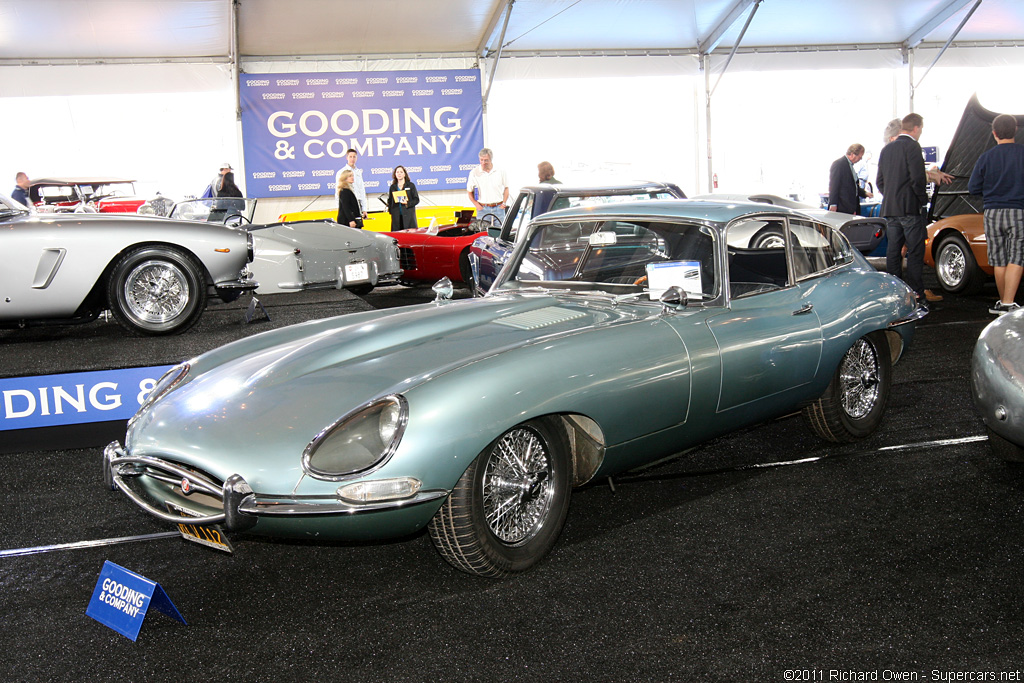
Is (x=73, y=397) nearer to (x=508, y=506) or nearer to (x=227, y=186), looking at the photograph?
(x=508, y=506)

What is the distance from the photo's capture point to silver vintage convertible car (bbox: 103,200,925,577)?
242 cm

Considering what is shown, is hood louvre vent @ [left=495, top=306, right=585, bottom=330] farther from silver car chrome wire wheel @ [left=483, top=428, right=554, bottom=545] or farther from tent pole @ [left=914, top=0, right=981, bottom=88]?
tent pole @ [left=914, top=0, right=981, bottom=88]

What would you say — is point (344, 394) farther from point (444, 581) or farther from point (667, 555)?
point (667, 555)

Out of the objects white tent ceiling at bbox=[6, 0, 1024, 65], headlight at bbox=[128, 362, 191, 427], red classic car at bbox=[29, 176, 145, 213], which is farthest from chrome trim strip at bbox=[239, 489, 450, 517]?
white tent ceiling at bbox=[6, 0, 1024, 65]

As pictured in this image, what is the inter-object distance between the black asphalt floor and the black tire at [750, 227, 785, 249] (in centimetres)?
98

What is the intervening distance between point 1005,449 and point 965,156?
6202 millimetres

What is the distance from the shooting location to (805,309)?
12.1ft

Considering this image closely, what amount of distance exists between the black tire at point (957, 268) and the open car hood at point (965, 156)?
41 centimetres

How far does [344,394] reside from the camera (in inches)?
102

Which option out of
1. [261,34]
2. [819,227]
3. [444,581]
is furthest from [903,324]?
[261,34]

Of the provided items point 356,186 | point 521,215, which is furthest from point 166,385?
point 356,186

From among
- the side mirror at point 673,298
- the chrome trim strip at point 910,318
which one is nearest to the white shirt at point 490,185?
the chrome trim strip at point 910,318

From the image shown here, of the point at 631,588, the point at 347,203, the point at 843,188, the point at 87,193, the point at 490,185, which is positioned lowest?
the point at 631,588

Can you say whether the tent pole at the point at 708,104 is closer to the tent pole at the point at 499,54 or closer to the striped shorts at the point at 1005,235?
the tent pole at the point at 499,54
